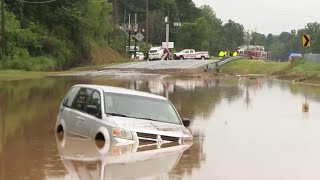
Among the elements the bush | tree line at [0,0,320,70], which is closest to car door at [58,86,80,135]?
tree line at [0,0,320,70]

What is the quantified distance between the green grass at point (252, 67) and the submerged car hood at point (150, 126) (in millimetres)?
45938

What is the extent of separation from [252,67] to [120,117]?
164 ft

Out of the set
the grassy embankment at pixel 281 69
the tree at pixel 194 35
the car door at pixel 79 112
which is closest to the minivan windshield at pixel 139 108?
the car door at pixel 79 112

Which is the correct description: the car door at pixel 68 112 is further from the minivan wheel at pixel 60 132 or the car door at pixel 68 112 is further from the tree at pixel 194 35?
the tree at pixel 194 35

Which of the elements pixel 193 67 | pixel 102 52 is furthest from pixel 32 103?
pixel 102 52

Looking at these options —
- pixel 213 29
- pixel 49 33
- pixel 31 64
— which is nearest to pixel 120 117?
pixel 31 64

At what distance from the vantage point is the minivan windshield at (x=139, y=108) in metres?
15.1

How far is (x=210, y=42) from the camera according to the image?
15700 cm

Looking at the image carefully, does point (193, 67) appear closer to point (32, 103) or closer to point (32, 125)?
point (32, 103)

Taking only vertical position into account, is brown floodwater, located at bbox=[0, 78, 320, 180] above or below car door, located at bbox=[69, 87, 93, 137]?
below

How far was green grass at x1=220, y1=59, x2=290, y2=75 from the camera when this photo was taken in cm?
6122

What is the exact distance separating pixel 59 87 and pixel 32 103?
10946 mm

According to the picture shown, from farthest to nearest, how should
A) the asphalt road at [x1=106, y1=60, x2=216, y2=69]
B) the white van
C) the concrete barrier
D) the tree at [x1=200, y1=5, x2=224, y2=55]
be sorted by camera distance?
1. the tree at [x1=200, y1=5, x2=224, y2=55]
2. the white van
3. the asphalt road at [x1=106, y1=60, x2=216, y2=69]
4. the concrete barrier

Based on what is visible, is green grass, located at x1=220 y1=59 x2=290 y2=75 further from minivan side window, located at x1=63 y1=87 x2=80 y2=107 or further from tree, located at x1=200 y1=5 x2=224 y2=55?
tree, located at x1=200 y1=5 x2=224 y2=55
